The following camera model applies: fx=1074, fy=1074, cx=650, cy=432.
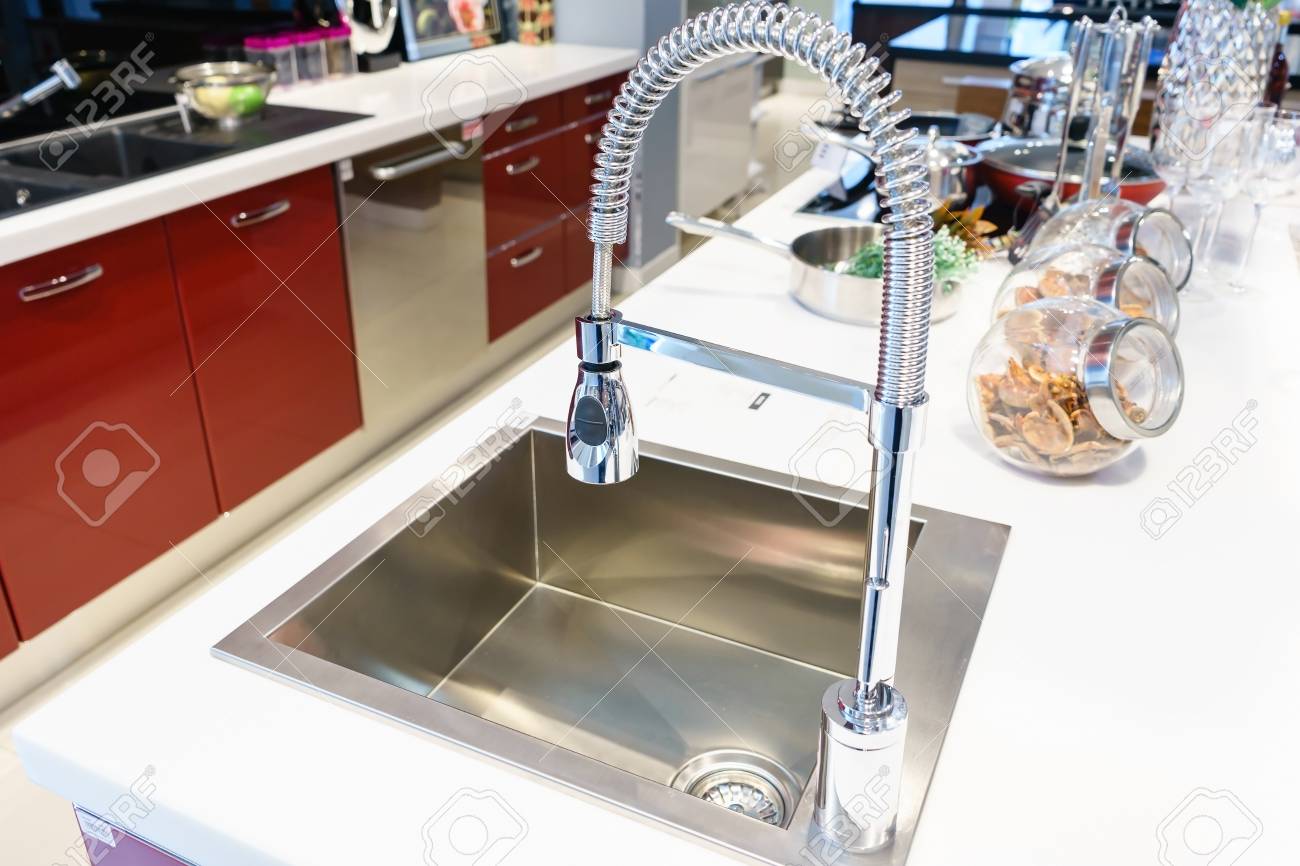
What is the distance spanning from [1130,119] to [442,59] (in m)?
2.21

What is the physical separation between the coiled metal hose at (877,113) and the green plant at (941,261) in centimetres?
81

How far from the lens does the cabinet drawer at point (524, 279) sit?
123 inches

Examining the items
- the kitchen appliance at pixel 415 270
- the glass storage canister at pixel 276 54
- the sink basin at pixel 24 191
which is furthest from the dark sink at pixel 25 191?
the glass storage canister at pixel 276 54

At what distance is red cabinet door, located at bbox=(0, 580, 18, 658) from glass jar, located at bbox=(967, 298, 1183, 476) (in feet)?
5.32

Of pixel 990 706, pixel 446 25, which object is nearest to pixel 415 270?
pixel 446 25

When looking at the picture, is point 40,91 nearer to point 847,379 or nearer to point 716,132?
point 847,379

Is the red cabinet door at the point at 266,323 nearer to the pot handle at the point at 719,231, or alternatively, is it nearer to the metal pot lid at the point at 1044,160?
the pot handle at the point at 719,231

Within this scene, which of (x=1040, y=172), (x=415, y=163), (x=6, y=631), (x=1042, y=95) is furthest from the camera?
(x=415, y=163)

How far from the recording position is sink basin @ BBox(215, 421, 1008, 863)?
882 millimetres

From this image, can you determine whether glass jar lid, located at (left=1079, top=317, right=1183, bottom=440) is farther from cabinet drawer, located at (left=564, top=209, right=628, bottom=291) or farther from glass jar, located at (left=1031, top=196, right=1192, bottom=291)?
cabinet drawer, located at (left=564, top=209, right=628, bottom=291)

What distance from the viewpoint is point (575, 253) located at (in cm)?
352

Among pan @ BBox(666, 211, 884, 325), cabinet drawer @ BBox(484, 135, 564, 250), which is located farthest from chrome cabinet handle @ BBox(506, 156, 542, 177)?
pan @ BBox(666, 211, 884, 325)

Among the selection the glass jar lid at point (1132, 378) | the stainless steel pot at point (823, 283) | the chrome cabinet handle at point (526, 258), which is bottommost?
the chrome cabinet handle at point (526, 258)

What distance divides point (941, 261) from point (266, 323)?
1.46m
